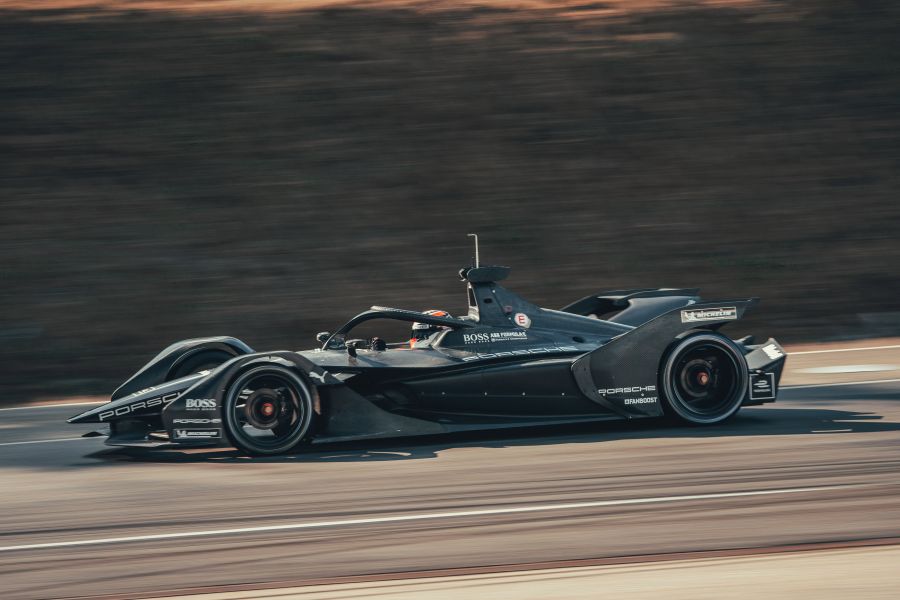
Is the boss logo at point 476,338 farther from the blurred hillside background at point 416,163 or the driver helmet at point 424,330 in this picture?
the blurred hillside background at point 416,163

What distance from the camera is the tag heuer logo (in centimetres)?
841

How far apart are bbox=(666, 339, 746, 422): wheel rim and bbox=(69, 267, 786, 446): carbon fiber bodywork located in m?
0.11

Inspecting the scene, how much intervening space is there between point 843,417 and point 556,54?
549 inches

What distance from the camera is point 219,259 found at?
1606 cm

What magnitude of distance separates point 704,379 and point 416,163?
10.8 m

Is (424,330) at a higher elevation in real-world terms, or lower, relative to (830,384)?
higher

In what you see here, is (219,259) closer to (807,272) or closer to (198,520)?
(807,272)

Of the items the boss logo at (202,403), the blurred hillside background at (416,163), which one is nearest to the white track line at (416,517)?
the boss logo at (202,403)

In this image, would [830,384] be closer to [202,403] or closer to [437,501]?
[437,501]

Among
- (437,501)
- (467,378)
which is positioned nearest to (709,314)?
(467,378)

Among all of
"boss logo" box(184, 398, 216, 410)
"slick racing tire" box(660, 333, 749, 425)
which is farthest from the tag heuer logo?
"boss logo" box(184, 398, 216, 410)

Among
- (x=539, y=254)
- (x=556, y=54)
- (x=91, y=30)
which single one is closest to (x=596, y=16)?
(x=556, y=54)

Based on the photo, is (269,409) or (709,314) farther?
(709,314)

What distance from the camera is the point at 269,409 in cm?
784
